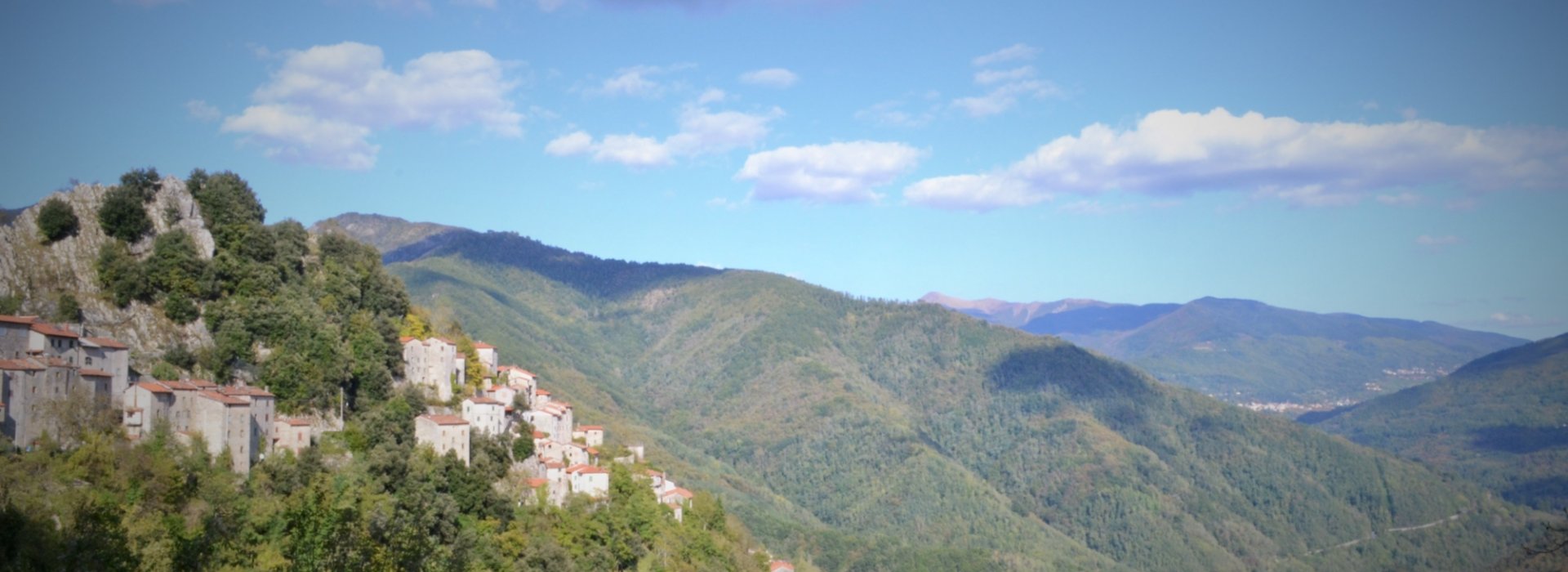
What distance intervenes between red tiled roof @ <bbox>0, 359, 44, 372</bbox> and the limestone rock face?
290 inches

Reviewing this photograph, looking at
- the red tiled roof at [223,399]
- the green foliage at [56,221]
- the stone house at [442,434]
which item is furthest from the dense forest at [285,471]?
the red tiled roof at [223,399]

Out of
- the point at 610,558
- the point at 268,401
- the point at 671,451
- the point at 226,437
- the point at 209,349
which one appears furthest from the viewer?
the point at 671,451

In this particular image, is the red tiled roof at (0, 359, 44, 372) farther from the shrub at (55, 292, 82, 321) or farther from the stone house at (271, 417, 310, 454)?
the stone house at (271, 417, 310, 454)

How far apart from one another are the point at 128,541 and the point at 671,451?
14119 centimetres

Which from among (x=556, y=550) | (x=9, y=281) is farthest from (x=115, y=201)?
(x=556, y=550)

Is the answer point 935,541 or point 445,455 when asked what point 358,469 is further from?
point 935,541

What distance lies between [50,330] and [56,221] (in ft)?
38.7

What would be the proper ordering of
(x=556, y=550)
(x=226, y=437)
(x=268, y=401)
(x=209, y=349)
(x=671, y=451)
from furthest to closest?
(x=671, y=451), (x=556, y=550), (x=209, y=349), (x=268, y=401), (x=226, y=437)

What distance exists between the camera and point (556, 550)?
5850 cm

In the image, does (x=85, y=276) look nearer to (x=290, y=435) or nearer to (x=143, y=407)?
(x=143, y=407)

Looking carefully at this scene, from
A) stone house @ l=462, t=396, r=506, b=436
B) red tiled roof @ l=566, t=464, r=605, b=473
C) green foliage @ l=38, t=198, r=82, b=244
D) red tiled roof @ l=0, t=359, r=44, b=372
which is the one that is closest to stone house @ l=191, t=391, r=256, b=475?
red tiled roof @ l=0, t=359, r=44, b=372

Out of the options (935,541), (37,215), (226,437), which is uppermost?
(37,215)

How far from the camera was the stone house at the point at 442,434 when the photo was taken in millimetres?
57062

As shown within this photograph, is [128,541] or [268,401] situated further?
[268,401]
